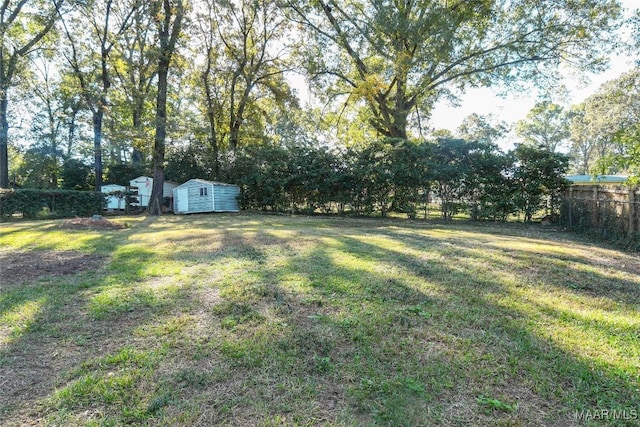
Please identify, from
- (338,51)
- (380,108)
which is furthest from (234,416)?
(338,51)

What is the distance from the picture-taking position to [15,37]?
17.2m

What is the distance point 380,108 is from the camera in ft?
57.7

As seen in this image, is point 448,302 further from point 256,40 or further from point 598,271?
point 256,40

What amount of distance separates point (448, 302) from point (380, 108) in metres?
15.8

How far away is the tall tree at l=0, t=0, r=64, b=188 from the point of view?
1536 centimetres

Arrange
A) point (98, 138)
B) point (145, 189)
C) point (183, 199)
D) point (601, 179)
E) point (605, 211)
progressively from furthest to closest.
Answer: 1. point (145, 189)
2. point (98, 138)
3. point (183, 199)
4. point (601, 179)
5. point (605, 211)

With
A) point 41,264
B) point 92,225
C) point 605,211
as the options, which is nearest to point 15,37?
point 92,225

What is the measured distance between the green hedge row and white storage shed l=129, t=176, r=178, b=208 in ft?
12.0

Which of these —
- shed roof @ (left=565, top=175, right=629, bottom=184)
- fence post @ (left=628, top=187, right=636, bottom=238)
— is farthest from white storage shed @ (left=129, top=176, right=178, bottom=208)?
fence post @ (left=628, top=187, right=636, bottom=238)

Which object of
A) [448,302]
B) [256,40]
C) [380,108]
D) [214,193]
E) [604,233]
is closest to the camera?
[448,302]

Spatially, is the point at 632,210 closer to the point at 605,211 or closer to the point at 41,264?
the point at 605,211

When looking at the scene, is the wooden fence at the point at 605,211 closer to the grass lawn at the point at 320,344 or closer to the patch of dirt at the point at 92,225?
the grass lawn at the point at 320,344

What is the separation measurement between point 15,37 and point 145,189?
31.0 feet

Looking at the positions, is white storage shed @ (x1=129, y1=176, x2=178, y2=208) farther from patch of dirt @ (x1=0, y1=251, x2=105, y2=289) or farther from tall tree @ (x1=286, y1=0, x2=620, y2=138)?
patch of dirt @ (x1=0, y1=251, x2=105, y2=289)
